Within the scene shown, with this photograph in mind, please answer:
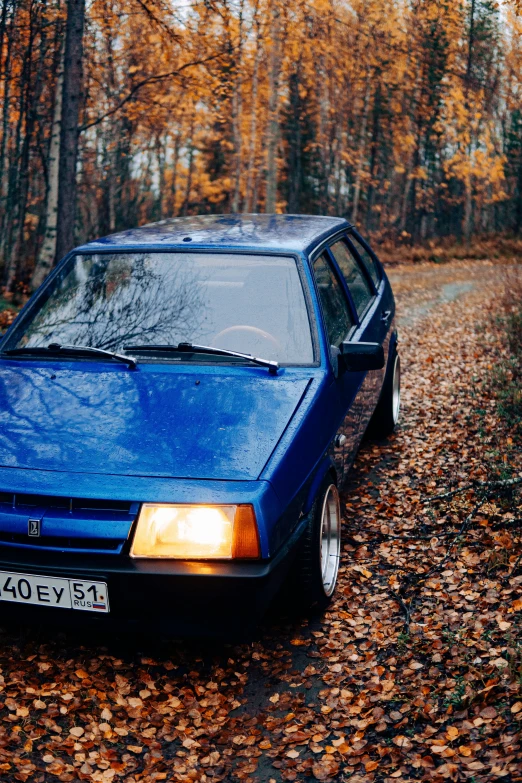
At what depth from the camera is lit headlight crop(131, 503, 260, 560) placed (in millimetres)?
2891

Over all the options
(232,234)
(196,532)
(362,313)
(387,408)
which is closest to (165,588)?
(196,532)

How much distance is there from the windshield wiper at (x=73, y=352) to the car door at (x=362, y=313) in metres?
1.55

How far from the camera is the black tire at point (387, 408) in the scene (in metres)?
6.29

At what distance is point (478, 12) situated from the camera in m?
33.8

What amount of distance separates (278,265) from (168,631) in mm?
2124

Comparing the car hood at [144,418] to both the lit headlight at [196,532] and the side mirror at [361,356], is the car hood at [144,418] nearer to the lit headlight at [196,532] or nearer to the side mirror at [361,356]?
the lit headlight at [196,532]

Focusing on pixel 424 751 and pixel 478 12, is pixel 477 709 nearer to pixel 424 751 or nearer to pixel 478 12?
pixel 424 751

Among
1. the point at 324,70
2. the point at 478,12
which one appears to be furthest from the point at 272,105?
the point at 478,12

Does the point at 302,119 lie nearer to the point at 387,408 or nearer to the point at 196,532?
the point at 387,408

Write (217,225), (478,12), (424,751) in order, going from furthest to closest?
1. (478,12)
2. (217,225)
3. (424,751)

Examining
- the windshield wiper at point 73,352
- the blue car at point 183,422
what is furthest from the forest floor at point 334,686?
the windshield wiper at point 73,352

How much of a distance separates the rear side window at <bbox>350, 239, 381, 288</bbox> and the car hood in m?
2.71

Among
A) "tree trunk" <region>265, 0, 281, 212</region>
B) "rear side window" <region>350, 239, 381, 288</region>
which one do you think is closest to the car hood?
"rear side window" <region>350, 239, 381, 288</region>

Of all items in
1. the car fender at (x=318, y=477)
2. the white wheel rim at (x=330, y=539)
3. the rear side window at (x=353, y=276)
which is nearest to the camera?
the car fender at (x=318, y=477)
